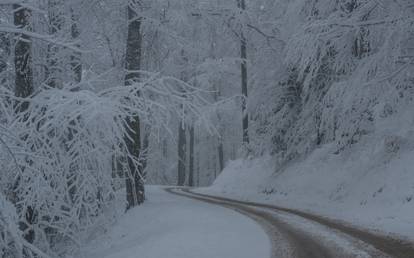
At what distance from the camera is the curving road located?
27.9ft

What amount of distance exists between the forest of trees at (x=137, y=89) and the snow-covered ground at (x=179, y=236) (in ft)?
3.57

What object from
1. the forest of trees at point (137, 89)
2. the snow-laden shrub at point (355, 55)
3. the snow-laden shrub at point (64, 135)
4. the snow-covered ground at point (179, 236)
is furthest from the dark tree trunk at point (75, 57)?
the snow-laden shrub at point (64, 135)

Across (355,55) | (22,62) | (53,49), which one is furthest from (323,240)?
(53,49)

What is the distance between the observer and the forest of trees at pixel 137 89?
7.05 m

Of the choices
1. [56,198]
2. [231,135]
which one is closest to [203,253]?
[56,198]

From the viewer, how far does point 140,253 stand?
938 centimetres

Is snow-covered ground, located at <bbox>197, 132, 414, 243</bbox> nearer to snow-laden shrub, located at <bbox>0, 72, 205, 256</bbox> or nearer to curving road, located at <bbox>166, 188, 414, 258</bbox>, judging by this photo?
curving road, located at <bbox>166, 188, 414, 258</bbox>

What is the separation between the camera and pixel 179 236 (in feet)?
33.5

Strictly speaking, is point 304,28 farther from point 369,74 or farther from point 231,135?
point 231,135

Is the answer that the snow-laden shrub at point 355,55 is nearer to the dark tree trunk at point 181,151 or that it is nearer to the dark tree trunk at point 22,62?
the dark tree trunk at point 22,62

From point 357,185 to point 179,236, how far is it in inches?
313

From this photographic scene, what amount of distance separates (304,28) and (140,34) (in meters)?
5.90

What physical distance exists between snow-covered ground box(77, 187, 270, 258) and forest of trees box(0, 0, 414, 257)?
109 cm

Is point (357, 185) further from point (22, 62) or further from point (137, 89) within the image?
point (22, 62)
